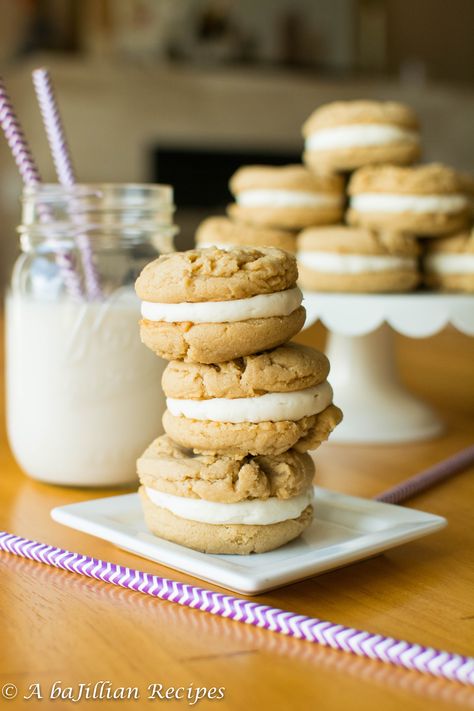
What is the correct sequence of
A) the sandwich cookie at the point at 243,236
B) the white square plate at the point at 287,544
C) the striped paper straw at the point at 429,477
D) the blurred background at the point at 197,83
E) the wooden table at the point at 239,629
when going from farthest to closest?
the blurred background at the point at 197,83 < the sandwich cookie at the point at 243,236 < the striped paper straw at the point at 429,477 < the white square plate at the point at 287,544 < the wooden table at the point at 239,629

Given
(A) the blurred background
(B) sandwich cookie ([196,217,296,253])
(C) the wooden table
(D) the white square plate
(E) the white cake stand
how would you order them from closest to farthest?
(C) the wooden table, (D) the white square plate, (E) the white cake stand, (B) sandwich cookie ([196,217,296,253]), (A) the blurred background

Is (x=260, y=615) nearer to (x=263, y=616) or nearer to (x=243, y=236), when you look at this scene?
(x=263, y=616)

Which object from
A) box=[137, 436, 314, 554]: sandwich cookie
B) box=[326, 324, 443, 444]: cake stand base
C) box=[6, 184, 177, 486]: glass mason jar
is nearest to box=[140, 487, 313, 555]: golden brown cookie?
box=[137, 436, 314, 554]: sandwich cookie

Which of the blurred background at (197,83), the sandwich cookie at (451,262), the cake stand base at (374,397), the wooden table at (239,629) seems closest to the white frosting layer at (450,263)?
the sandwich cookie at (451,262)

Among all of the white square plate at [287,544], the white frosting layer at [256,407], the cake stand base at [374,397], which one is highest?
the white frosting layer at [256,407]

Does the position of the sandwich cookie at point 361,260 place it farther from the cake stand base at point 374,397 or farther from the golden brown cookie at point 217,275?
the golden brown cookie at point 217,275

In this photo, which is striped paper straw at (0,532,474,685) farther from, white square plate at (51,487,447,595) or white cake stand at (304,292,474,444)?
white cake stand at (304,292,474,444)

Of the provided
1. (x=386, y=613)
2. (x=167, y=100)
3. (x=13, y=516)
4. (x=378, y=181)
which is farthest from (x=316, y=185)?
(x=167, y=100)

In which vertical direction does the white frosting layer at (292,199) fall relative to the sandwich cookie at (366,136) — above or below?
below
